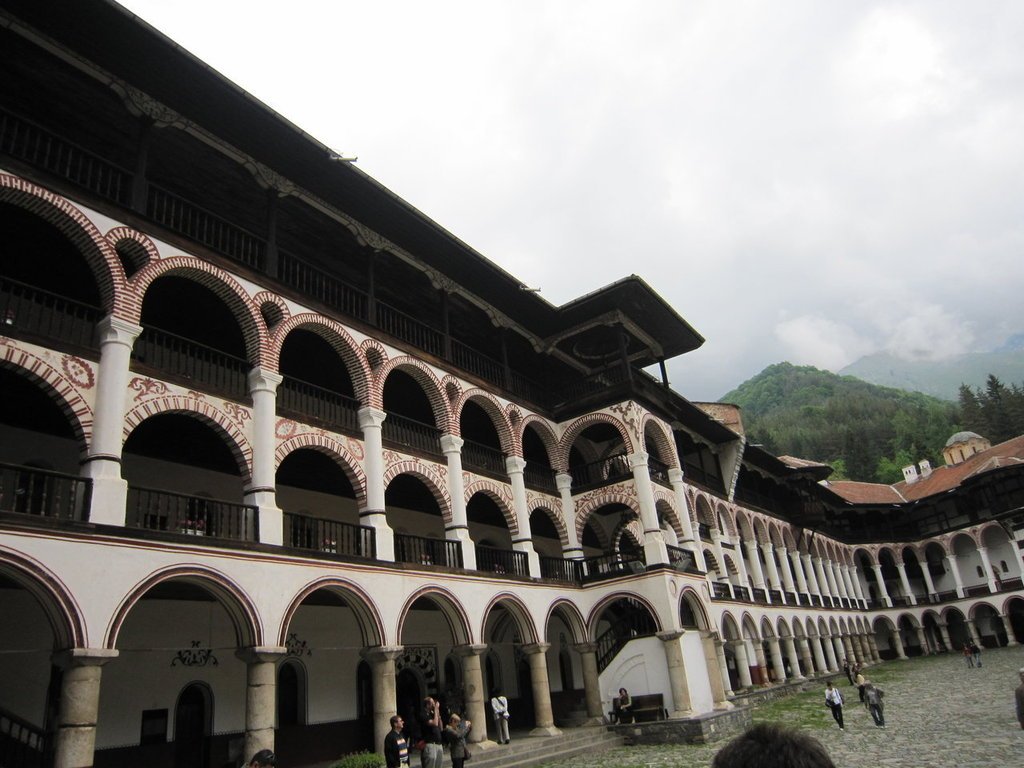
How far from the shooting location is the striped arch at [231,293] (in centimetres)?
1242

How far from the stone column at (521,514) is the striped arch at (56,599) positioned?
1084 centimetres

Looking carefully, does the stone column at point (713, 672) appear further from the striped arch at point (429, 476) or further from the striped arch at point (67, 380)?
the striped arch at point (67, 380)

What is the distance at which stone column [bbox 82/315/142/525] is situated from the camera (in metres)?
10.1

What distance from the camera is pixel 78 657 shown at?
9234 millimetres

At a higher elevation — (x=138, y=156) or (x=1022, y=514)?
(x=138, y=156)

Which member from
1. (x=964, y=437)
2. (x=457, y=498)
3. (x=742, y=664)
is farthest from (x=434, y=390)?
(x=964, y=437)

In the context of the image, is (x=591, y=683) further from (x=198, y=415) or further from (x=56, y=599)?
(x=56, y=599)

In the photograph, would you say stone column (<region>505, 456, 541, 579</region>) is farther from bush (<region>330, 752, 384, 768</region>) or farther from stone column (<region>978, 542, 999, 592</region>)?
stone column (<region>978, 542, 999, 592</region>)

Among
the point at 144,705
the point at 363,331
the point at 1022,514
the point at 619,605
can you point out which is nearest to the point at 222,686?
the point at 144,705

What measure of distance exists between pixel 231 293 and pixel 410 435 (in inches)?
212

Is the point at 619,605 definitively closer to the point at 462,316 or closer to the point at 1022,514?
the point at 462,316

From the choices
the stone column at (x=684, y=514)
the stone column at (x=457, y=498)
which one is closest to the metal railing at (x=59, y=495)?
the stone column at (x=457, y=498)

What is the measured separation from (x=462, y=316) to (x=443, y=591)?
7466 mm

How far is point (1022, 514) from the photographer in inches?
1565
